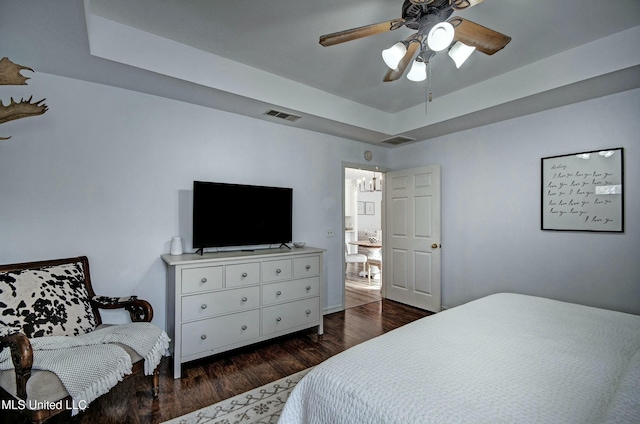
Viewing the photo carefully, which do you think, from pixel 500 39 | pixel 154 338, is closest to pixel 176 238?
pixel 154 338

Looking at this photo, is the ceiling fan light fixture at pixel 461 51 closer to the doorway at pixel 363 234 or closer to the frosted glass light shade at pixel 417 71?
the frosted glass light shade at pixel 417 71

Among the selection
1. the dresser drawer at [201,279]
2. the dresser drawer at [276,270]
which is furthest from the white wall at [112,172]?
the dresser drawer at [276,270]

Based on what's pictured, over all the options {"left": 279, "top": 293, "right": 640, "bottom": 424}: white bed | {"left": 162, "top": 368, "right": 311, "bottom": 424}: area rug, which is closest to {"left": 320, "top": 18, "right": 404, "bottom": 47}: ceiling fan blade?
{"left": 279, "top": 293, "right": 640, "bottom": 424}: white bed

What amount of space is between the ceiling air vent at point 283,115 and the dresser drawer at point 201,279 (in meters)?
1.73

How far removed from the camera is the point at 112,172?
8.28 feet

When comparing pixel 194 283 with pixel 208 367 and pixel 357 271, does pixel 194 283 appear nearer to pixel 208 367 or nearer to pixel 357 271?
pixel 208 367

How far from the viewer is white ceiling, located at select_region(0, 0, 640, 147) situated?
1.94m

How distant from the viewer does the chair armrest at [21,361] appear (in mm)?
1425

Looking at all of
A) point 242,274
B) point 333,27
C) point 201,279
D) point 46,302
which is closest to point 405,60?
point 333,27

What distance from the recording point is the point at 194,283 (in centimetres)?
245

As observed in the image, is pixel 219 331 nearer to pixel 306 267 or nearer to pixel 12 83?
pixel 306 267

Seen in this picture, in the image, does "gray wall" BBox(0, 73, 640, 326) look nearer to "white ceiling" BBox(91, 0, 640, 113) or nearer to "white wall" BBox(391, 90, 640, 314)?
"white wall" BBox(391, 90, 640, 314)

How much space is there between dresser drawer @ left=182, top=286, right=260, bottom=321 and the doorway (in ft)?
7.74

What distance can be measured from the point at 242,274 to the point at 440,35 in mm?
2374
